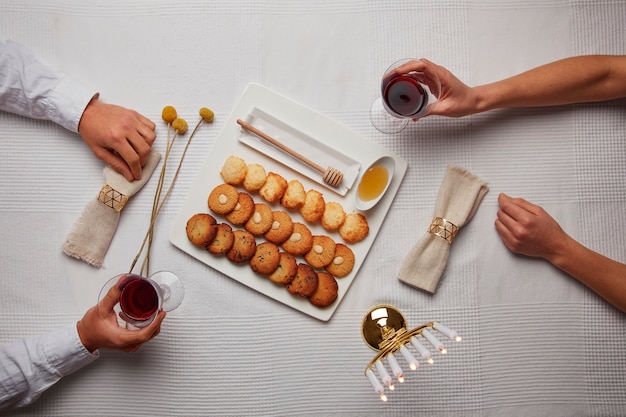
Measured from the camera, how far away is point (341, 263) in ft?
4.15

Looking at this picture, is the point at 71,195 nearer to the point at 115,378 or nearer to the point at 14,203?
the point at 14,203

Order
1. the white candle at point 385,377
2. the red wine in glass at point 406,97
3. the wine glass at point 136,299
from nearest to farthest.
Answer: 1. the white candle at point 385,377
2. the wine glass at point 136,299
3. the red wine in glass at point 406,97

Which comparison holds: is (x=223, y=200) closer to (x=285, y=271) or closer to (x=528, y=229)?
(x=285, y=271)

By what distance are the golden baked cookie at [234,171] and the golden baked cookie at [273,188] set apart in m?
0.06

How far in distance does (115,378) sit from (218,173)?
0.61 meters

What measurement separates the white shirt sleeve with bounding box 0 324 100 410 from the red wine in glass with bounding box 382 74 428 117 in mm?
969

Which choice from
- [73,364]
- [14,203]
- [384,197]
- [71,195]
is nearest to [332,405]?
[384,197]

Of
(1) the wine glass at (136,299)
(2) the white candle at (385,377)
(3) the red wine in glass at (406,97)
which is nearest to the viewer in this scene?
(2) the white candle at (385,377)

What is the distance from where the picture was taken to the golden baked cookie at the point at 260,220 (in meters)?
1.26

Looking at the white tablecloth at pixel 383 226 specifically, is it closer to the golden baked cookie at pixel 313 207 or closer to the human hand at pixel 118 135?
the human hand at pixel 118 135

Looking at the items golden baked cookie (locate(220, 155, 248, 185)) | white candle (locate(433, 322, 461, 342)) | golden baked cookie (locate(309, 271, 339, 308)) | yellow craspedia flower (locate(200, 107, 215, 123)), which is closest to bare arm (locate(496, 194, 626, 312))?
white candle (locate(433, 322, 461, 342))

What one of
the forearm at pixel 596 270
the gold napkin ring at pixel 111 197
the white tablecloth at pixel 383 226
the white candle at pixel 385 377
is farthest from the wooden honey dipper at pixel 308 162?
the forearm at pixel 596 270

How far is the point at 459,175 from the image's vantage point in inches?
50.9

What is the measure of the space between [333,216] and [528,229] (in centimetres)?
51
